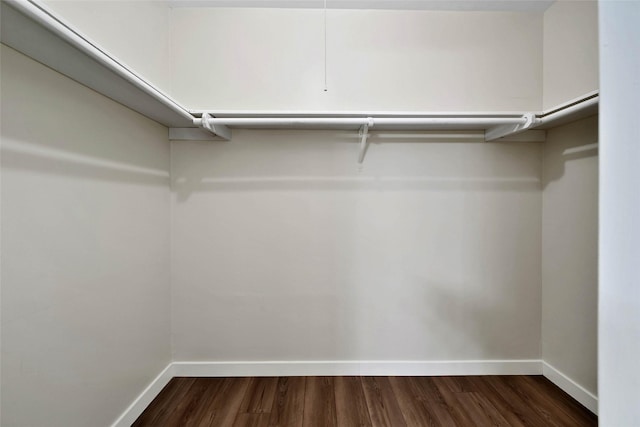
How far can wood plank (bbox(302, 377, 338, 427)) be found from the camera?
143cm

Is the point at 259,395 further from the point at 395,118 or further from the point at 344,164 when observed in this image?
the point at 395,118

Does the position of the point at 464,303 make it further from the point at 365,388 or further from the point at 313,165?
the point at 313,165

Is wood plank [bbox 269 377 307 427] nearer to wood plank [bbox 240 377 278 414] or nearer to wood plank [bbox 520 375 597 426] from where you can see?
wood plank [bbox 240 377 278 414]

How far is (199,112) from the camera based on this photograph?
60.7 inches

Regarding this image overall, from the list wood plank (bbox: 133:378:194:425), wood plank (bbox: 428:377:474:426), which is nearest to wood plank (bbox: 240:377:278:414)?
wood plank (bbox: 133:378:194:425)

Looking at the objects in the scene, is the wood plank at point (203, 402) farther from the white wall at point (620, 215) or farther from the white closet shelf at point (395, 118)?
the white wall at point (620, 215)

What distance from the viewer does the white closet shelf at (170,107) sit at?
753 mm

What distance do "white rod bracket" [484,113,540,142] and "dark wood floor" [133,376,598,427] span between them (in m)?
1.60

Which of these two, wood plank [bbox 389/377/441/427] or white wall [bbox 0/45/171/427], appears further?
wood plank [bbox 389/377/441/427]

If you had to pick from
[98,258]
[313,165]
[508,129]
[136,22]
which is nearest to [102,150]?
[98,258]

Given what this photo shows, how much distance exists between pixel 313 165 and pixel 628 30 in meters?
1.43

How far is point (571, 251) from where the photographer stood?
5.36 ft

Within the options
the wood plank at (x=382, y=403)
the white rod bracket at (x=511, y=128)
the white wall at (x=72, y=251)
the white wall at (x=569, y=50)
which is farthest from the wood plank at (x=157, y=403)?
the white wall at (x=569, y=50)

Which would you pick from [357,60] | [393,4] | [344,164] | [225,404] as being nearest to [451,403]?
[225,404]
